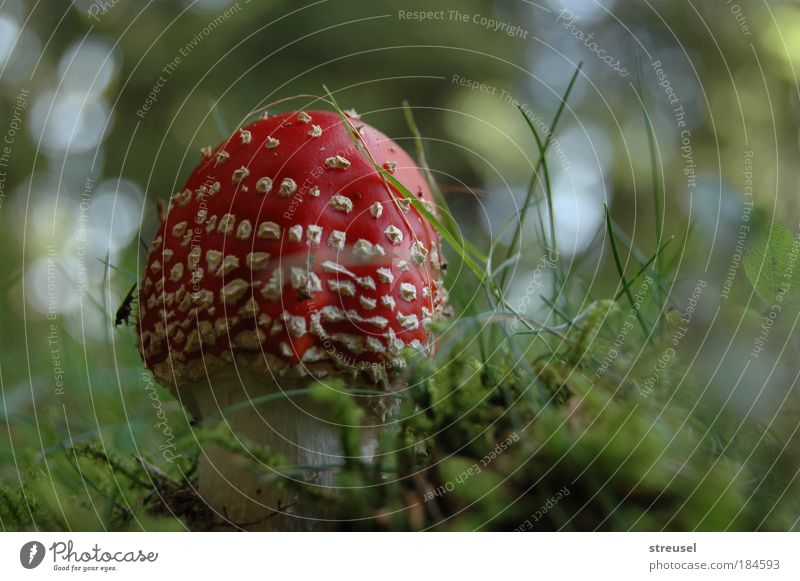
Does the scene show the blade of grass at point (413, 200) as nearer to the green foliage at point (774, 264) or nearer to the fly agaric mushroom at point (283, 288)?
the fly agaric mushroom at point (283, 288)

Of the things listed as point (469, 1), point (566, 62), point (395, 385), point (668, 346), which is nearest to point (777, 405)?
point (668, 346)

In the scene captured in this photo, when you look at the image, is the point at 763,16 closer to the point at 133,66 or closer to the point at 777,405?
the point at 777,405

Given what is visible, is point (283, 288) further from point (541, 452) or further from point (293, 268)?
point (541, 452)

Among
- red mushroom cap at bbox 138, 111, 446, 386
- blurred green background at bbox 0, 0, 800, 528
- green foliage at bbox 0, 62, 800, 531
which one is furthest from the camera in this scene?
blurred green background at bbox 0, 0, 800, 528

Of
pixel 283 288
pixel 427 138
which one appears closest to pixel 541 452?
pixel 283 288

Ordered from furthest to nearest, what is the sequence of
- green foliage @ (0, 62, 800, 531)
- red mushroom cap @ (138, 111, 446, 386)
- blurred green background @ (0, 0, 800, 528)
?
blurred green background @ (0, 0, 800, 528)
red mushroom cap @ (138, 111, 446, 386)
green foliage @ (0, 62, 800, 531)

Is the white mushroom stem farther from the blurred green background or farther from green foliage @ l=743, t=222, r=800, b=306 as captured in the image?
green foliage @ l=743, t=222, r=800, b=306

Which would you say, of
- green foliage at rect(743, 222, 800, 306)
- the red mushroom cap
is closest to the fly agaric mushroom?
the red mushroom cap

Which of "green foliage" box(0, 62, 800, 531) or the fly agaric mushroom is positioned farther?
the fly agaric mushroom

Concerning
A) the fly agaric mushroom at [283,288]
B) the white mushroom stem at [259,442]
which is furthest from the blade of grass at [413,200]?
the white mushroom stem at [259,442]
